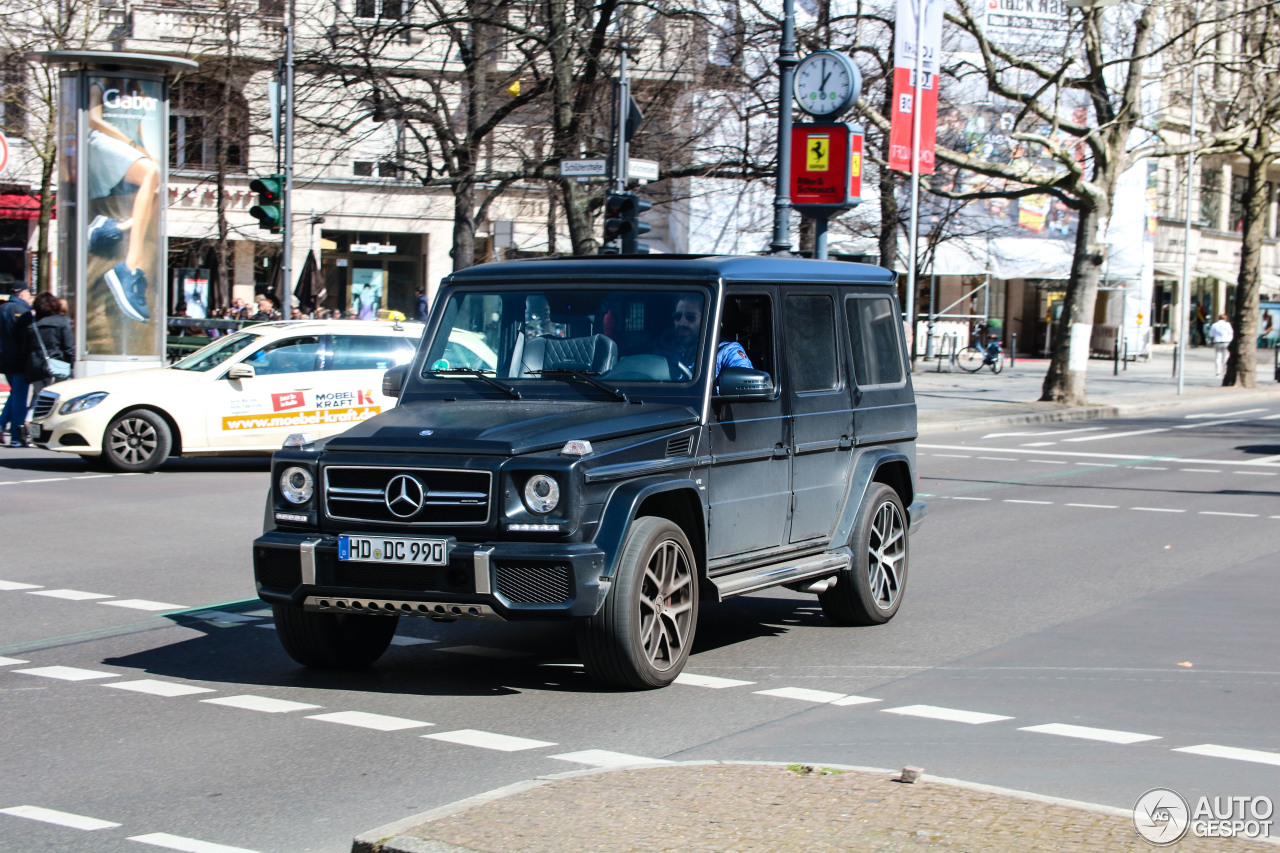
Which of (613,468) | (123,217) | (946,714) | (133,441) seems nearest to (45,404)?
(133,441)

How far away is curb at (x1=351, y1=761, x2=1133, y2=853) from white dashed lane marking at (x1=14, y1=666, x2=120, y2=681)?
2795 millimetres

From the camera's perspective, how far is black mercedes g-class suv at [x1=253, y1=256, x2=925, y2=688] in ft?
20.7

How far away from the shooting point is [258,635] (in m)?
8.13

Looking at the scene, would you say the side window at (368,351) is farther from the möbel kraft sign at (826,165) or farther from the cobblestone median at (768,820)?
the cobblestone median at (768,820)

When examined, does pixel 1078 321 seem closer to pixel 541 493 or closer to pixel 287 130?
pixel 287 130

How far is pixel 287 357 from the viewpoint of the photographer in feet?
54.9

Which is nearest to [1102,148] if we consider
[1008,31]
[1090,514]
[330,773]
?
[1008,31]

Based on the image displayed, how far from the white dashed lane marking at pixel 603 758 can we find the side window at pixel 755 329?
260cm

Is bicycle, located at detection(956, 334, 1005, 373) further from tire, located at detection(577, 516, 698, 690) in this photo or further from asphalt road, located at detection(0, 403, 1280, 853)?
tire, located at detection(577, 516, 698, 690)

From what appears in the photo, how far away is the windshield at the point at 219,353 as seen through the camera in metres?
16.6

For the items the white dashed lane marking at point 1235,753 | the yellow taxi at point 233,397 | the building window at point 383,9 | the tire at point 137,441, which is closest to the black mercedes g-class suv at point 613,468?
the white dashed lane marking at point 1235,753

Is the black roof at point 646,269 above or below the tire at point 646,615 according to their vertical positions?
above

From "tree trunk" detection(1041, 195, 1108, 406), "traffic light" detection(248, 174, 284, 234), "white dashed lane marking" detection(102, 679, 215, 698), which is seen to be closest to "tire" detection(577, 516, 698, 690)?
"white dashed lane marking" detection(102, 679, 215, 698)

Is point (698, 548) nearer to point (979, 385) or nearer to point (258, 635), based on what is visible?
point (258, 635)
